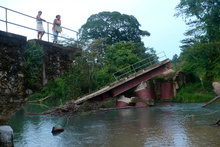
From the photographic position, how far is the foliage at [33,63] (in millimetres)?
9164

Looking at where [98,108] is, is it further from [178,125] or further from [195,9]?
[195,9]

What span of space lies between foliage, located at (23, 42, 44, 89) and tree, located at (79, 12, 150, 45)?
108 ft

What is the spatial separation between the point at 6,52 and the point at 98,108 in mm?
11443

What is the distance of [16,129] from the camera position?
1177cm

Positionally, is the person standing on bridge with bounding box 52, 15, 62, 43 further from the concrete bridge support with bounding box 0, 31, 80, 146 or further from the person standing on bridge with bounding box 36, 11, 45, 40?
the concrete bridge support with bounding box 0, 31, 80, 146

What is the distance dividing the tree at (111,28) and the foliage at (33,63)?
108 feet

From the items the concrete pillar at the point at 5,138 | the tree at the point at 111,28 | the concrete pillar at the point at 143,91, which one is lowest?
the concrete pillar at the point at 5,138

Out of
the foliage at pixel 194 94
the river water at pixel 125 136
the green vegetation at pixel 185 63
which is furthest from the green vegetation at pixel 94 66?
the foliage at pixel 194 94

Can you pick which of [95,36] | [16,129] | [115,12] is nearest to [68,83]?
[16,129]

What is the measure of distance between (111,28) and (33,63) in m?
34.4

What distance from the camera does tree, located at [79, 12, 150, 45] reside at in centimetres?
4239

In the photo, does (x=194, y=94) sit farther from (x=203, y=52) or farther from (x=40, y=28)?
(x=40, y=28)

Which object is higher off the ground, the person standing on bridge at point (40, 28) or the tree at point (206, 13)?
the tree at point (206, 13)

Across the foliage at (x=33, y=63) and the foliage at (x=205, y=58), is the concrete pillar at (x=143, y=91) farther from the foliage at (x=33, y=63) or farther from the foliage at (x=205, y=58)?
the foliage at (x=33, y=63)
